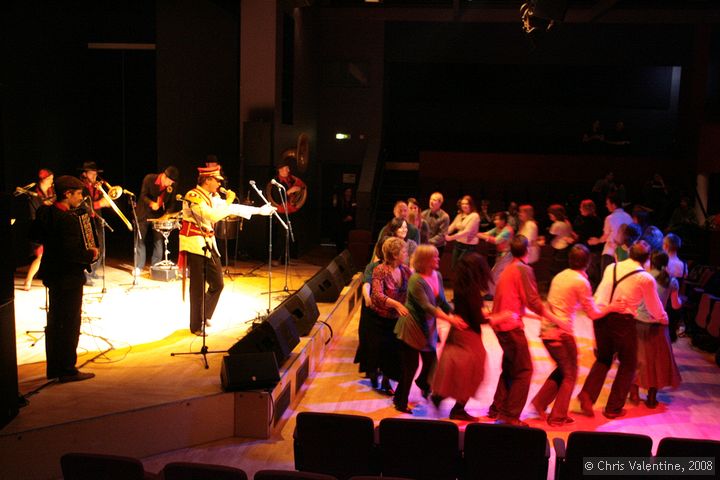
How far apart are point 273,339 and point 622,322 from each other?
2.90 meters

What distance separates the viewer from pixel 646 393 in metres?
7.32

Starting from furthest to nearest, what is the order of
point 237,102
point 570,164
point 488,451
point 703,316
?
point 570,164, point 237,102, point 703,316, point 488,451

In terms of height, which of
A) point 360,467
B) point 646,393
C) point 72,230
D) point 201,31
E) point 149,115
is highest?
point 201,31

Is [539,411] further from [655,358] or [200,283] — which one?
[200,283]

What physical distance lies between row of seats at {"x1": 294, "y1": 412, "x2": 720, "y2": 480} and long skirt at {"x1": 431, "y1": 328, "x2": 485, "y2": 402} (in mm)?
1629

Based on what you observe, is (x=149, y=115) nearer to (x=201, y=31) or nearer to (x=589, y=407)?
(x=201, y=31)

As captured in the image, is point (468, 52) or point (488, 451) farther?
point (468, 52)

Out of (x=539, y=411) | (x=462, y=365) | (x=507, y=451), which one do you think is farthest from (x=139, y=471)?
(x=539, y=411)

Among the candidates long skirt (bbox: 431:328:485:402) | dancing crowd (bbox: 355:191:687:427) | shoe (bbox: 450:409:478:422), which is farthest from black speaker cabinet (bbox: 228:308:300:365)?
shoe (bbox: 450:409:478:422)

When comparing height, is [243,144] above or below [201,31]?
below

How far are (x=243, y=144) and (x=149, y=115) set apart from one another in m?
2.68

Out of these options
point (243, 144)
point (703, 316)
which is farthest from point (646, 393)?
point (243, 144)

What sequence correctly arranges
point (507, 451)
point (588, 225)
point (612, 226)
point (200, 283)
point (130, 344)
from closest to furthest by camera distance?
1. point (507, 451)
2. point (130, 344)
3. point (200, 283)
4. point (612, 226)
5. point (588, 225)

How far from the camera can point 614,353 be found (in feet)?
21.1
